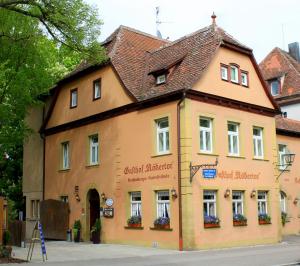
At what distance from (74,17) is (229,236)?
11701 mm

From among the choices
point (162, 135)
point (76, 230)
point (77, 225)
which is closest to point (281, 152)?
point (162, 135)

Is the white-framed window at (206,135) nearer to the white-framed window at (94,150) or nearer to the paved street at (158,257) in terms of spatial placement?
the paved street at (158,257)

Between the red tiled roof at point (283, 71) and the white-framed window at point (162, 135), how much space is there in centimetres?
1877

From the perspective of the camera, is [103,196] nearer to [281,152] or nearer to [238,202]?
[238,202]

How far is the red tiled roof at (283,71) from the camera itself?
40.2 meters

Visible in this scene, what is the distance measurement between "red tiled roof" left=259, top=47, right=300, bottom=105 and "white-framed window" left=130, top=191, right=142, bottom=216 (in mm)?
19617

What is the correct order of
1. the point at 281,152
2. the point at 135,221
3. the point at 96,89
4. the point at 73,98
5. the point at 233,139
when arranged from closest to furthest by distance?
the point at 135,221
the point at 233,139
the point at 96,89
the point at 73,98
the point at 281,152

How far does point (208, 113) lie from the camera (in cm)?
2348

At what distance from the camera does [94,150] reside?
2808 centimetres

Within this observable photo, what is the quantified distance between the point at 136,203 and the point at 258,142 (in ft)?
23.4

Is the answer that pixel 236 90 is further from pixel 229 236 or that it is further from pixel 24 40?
pixel 24 40

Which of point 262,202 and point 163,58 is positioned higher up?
point 163,58

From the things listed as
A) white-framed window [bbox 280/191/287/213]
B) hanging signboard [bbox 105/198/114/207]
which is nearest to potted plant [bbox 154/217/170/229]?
hanging signboard [bbox 105/198/114/207]

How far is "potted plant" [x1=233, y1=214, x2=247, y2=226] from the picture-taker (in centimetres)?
2372
